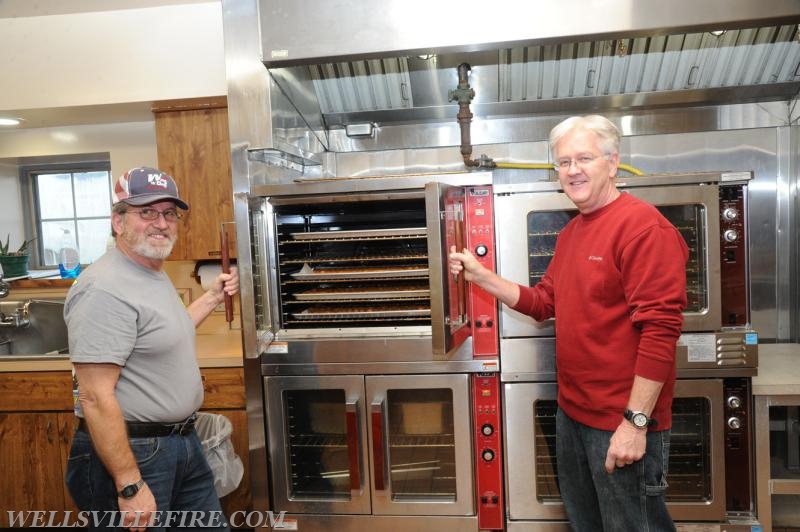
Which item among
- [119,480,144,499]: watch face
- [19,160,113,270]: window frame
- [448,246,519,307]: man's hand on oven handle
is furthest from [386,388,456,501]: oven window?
[19,160,113,270]: window frame

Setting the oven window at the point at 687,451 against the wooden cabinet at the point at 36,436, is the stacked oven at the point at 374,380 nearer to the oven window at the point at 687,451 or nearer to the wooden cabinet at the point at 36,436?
the oven window at the point at 687,451

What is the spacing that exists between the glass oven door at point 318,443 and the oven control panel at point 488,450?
0.48m

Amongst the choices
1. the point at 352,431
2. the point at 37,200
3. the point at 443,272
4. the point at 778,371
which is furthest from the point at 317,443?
the point at 37,200

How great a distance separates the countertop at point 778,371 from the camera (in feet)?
7.59

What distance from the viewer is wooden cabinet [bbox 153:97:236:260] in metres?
3.05

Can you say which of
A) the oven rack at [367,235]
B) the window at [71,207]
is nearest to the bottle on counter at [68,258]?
the window at [71,207]

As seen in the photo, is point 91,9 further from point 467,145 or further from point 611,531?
point 611,531

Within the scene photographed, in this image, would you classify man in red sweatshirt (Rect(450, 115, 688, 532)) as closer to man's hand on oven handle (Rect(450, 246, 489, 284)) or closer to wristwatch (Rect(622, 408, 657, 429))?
wristwatch (Rect(622, 408, 657, 429))

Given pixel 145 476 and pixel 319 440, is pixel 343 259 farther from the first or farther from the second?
pixel 145 476

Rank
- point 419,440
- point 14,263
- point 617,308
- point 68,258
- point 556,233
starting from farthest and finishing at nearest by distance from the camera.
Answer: point 68,258 < point 14,263 < point 419,440 < point 556,233 < point 617,308

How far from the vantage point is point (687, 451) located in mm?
2457

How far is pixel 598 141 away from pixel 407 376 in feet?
4.03

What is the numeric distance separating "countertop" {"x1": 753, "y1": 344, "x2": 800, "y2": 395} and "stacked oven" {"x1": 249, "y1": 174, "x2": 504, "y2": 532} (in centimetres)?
107

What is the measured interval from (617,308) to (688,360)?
0.85 m
